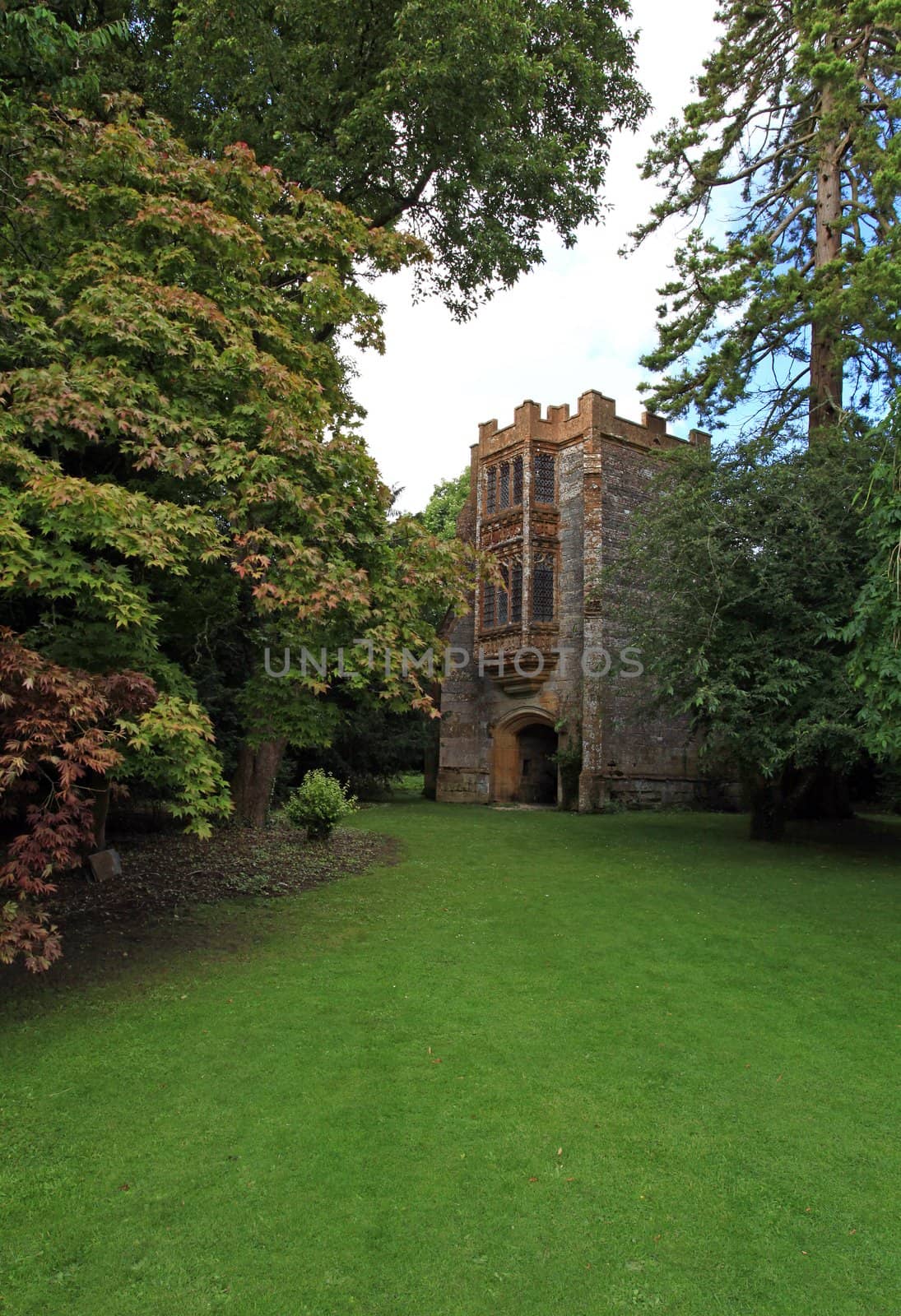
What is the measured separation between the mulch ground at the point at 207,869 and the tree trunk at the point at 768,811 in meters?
6.89

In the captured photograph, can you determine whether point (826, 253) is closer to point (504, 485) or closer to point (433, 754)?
point (504, 485)

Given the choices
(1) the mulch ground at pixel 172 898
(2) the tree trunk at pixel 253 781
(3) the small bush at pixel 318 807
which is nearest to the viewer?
(1) the mulch ground at pixel 172 898

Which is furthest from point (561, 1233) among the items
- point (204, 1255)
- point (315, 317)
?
point (315, 317)

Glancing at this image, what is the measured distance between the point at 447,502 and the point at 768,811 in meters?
25.8

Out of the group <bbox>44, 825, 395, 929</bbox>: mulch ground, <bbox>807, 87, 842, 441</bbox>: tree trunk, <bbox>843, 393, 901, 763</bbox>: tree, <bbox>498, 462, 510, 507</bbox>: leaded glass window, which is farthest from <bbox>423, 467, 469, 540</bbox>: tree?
<bbox>843, 393, 901, 763</bbox>: tree

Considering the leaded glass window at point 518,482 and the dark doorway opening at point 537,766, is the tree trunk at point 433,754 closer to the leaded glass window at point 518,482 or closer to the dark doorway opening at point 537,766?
the dark doorway opening at point 537,766

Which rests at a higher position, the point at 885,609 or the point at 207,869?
the point at 885,609

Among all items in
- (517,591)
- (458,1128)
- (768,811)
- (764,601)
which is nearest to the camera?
(458,1128)

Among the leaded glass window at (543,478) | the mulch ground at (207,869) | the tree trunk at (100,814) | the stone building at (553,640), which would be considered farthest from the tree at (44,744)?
the leaded glass window at (543,478)

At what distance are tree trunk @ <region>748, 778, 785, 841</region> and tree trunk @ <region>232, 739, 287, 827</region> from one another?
8.69 m

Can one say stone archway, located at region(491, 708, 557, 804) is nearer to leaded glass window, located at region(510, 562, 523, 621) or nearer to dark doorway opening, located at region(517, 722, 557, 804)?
dark doorway opening, located at region(517, 722, 557, 804)

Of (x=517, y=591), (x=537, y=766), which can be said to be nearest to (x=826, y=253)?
(x=517, y=591)

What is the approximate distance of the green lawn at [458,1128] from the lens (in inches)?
112

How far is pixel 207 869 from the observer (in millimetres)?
9773
